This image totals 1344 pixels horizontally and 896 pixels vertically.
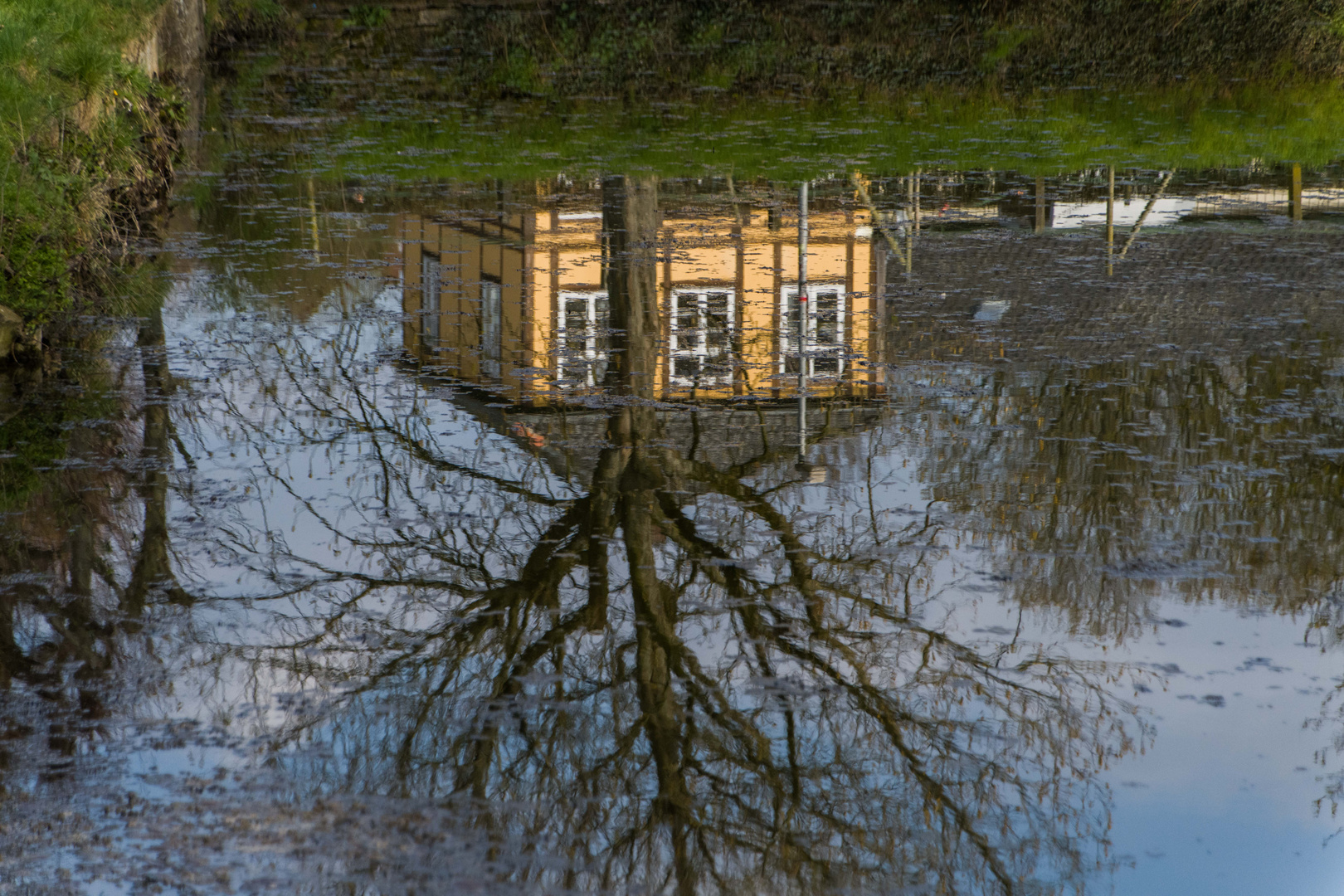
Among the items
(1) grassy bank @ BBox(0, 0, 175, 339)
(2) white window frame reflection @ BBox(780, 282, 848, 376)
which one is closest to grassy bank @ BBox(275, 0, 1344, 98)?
(1) grassy bank @ BBox(0, 0, 175, 339)

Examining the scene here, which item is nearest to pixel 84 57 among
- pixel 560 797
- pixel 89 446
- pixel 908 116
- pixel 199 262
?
pixel 199 262

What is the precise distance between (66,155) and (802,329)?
19.3ft

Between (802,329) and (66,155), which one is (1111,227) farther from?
(66,155)

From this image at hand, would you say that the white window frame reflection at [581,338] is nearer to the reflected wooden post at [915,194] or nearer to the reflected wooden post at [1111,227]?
the reflected wooden post at [915,194]

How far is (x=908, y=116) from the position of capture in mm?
22656

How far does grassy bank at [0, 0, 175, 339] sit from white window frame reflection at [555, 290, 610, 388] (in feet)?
11.6

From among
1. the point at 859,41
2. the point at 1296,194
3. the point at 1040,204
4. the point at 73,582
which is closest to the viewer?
the point at 73,582

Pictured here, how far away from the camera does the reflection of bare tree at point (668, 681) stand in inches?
182

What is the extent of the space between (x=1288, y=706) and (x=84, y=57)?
Answer: 34.0 ft

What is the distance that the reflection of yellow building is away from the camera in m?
9.47

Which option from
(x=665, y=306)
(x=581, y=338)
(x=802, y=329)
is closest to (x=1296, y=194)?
(x=802, y=329)

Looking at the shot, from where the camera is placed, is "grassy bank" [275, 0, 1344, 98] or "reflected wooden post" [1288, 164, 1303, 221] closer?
"reflected wooden post" [1288, 164, 1303, 221]

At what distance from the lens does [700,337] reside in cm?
1016

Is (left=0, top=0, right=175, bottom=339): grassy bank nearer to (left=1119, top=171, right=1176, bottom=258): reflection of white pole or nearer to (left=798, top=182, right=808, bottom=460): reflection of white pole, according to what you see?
(left=798, top=182, right=808, bottom=460): reflection of white pole
